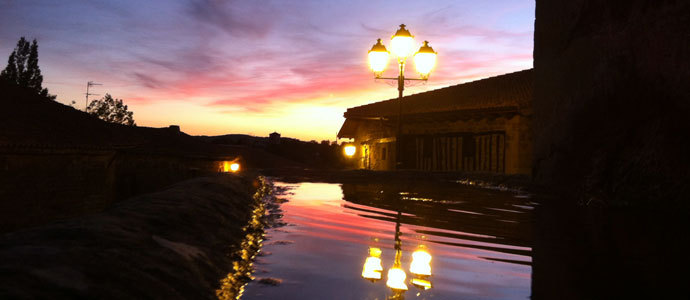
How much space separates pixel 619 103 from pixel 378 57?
7354 mm

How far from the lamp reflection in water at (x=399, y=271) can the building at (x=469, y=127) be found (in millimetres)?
9213

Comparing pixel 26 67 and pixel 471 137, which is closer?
pixel 471 137

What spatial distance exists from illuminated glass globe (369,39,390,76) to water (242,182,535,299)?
24.3 feet

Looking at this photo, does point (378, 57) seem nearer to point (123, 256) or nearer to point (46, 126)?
point (123, 256)

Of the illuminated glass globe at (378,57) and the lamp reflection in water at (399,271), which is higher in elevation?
the illuminated glass globe at (378,57)

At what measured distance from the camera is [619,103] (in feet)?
10.2

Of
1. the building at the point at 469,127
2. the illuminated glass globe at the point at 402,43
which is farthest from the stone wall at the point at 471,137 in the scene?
the illuminated glass globe at the point at 402,43

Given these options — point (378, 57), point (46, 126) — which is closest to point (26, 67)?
point (46, 126)

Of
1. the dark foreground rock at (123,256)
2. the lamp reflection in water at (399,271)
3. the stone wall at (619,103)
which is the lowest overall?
the lamp reflection in water at (399,271)

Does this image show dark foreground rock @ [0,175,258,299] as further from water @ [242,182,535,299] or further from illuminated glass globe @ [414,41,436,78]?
illuminated glass globe @ [414,41,436,78]

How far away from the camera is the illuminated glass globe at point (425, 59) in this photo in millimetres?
10117

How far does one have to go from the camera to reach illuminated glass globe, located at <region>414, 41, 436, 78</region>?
10117 mm

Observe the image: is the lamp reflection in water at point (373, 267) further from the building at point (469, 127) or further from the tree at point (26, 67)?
the tree at point (26, 67)

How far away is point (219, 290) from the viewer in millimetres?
1210
